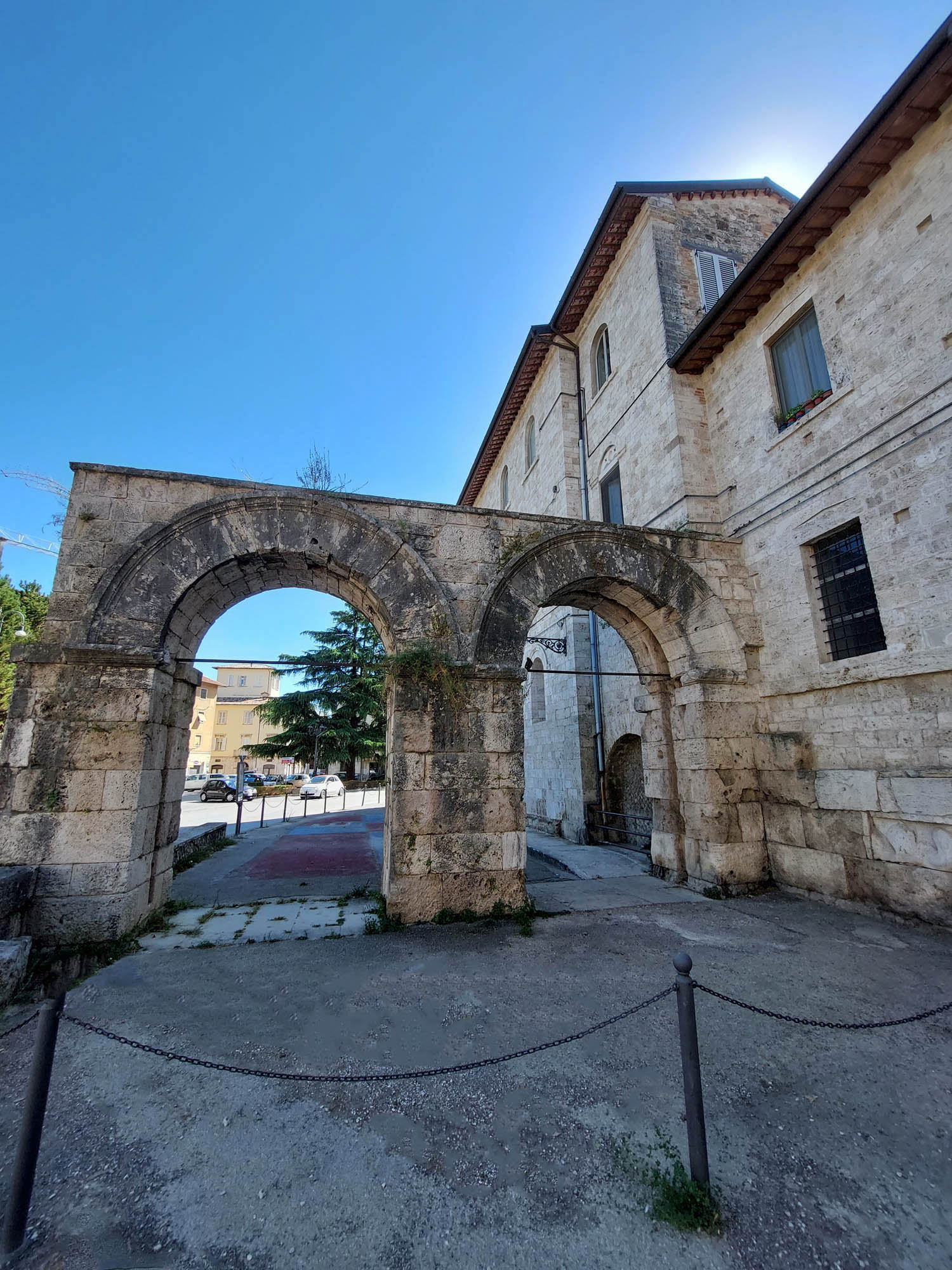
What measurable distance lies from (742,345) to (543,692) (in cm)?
797

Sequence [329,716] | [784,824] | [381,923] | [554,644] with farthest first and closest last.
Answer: [329,716]
[554,644]
[784,824]
[381,923]

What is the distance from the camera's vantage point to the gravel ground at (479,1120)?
1961 mm

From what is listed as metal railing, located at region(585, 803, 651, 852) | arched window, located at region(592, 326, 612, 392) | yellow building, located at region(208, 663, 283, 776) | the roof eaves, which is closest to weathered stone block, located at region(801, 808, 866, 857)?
metal railing, located at region(585, 803, 651, 852)

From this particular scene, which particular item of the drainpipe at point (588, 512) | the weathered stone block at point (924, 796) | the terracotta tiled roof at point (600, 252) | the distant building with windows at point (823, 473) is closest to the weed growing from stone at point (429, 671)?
the distant building with windows at point (823, 473)

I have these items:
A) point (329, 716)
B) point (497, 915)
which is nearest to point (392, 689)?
point (497, 915)

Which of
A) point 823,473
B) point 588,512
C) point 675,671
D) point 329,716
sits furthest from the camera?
point 329,716

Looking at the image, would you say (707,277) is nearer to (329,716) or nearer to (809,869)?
(809,869)

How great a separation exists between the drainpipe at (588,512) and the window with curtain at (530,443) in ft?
6.50

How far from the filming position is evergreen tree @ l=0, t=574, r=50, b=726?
16094mm

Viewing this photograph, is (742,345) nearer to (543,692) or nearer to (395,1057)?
(543,692)

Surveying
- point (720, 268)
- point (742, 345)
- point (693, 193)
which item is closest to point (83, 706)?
point (742, 345)

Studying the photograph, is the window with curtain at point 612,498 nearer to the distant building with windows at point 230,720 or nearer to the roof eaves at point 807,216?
the roof eaves at point 807,216

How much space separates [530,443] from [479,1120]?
47.1 feet

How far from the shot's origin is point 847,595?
19.9 feet
